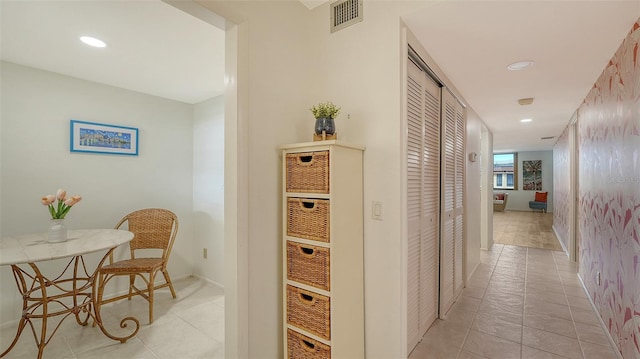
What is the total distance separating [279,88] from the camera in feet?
5.66

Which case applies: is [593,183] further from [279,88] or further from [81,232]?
[81,232]

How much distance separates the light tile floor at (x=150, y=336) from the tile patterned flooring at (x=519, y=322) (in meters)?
1.65

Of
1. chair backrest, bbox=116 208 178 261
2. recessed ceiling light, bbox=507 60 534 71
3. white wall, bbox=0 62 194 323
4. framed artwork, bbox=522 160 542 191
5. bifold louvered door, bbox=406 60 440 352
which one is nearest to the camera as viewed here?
bifold louvered door, bbox=406 60 440 352

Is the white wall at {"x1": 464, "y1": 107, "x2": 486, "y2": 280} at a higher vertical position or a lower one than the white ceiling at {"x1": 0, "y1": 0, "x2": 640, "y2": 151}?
lower

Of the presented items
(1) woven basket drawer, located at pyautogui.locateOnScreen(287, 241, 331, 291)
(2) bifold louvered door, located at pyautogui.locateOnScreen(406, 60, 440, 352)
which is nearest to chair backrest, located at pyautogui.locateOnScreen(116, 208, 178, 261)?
(1) woven basket drawer, located at pyautogui.locateOnScreen(287, 241, 331, 291)

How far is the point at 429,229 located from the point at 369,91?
1.24 metres

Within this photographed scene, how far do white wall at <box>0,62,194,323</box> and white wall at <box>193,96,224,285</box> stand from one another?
0.38 feet

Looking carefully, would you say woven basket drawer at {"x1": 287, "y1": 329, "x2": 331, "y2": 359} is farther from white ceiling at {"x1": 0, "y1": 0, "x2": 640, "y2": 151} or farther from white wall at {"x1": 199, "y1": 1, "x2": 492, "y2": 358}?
white ceiling at {"x1": 0, "y1": 0, "x2": 640, "y2": 151}

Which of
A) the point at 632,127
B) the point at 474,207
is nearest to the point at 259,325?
the point at 632,127

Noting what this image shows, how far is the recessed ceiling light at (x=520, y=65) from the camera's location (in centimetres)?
226

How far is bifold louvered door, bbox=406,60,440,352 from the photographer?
1.96 m

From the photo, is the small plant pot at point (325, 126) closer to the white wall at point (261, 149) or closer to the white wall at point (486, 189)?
the white wall at point (261, 149)

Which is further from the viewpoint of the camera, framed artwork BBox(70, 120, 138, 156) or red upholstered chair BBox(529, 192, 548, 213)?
red upholstered chair BBox(529, 192, 548, 213)

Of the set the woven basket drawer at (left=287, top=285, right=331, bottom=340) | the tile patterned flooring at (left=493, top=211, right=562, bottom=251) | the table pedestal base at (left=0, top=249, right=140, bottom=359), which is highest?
the woven basket drawer at (left=287, top=285, right=331, bottom=340)
